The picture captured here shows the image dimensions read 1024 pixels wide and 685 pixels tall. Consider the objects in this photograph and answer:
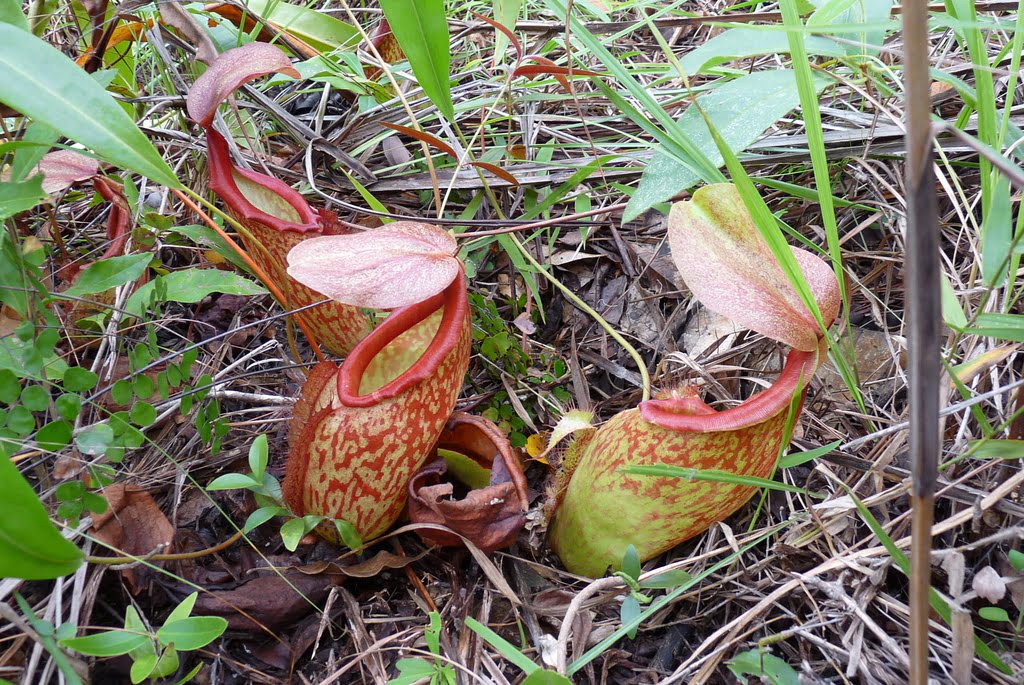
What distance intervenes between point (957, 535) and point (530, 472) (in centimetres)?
70

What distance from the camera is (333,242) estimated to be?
975mm

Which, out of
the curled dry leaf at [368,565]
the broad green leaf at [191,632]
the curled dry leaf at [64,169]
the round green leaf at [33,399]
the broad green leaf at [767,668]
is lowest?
the curled dry leaf at [368,565]

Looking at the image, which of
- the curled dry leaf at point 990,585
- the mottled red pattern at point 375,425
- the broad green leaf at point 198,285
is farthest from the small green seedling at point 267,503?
the curled dry leaf at point 990,585

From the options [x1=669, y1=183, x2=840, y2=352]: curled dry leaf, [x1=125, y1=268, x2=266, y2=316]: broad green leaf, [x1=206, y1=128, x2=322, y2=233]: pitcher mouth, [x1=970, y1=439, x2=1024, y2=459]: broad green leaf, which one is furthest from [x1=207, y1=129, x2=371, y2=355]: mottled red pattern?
[x1=970, y1=439, x2=1024, y2=459]: broad green leaf

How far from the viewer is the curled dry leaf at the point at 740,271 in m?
0.86

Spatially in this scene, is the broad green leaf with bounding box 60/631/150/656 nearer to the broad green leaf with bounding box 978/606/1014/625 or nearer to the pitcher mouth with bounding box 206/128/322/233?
the pitcher mouth with bounding box 206/128/322/233

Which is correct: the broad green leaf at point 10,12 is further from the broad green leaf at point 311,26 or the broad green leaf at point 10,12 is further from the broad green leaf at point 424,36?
the broad green leaf at point 311,26

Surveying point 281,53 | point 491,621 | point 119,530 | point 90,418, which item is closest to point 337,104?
point 281,53

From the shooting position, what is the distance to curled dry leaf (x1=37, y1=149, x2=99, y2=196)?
1137 millimetres

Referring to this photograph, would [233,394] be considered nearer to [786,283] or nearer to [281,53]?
[281,53]

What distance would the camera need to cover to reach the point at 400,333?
1166mm

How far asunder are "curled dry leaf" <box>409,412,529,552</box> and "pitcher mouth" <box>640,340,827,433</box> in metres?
0.28

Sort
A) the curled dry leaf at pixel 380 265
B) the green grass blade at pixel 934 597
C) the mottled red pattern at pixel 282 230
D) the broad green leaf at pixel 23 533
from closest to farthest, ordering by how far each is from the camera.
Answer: the broad green leaf at pixel 23 533 < the green grass blade at pixel 934 597 < the curled dry leaf at pixel 380 265 < the mottled red pattern at pixel 282 230

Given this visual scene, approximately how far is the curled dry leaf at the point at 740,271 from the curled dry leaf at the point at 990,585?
0.35 metres
